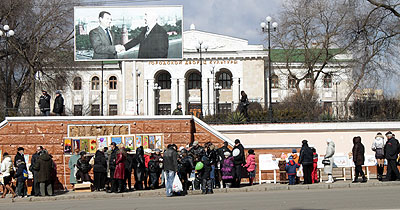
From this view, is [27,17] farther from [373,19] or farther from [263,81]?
[263,81]

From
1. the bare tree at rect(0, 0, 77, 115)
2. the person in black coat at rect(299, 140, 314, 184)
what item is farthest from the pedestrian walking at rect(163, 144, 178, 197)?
the bare tree at rect(0, 0, 77, 115)

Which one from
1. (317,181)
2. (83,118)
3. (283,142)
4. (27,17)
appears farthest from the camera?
(27,17)

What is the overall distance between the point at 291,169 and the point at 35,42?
25.9m

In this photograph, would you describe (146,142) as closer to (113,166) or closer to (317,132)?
(113,166)

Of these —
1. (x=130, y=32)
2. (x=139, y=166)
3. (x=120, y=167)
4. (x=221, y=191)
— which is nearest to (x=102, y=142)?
(x=139, y=166)

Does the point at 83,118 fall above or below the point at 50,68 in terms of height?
below

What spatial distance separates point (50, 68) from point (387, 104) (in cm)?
2436

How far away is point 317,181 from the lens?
19.7m

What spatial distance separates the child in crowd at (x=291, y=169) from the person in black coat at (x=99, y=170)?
6.80 meters

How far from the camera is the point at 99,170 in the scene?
62.5 ft

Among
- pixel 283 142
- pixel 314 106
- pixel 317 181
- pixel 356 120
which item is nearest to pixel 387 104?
pixel 356 120

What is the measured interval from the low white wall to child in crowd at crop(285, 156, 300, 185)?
8.38 meters

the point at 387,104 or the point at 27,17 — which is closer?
the point at 387,104

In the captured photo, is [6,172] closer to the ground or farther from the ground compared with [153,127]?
closer to the ground
